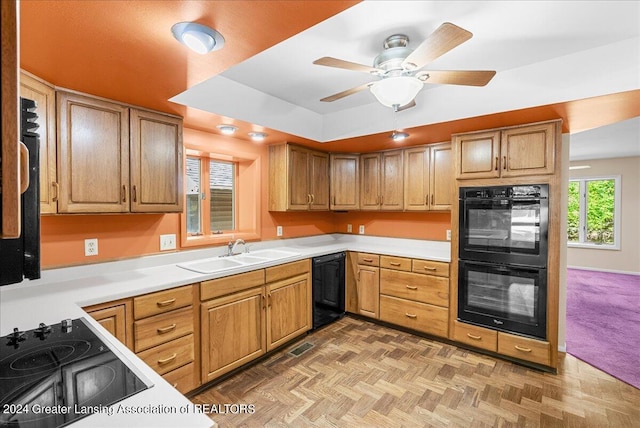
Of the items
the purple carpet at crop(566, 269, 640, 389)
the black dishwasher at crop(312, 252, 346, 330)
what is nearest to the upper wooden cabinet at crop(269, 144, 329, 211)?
the black dishwasher at crop(312, 252, 346, 330)

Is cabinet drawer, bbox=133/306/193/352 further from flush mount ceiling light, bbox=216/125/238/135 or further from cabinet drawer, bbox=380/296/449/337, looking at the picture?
cabinet drawer, bbox=380/296/449/337

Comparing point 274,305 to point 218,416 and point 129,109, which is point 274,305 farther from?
point 129,109

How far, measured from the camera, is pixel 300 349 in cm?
292

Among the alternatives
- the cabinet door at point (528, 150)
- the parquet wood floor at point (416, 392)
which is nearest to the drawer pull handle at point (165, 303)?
the parquet wood floor at point (416, 392)

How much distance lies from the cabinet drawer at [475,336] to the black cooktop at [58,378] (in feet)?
9.46

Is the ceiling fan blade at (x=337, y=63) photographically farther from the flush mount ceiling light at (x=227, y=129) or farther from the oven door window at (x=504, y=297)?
the oven door window at (x=504, y=297)

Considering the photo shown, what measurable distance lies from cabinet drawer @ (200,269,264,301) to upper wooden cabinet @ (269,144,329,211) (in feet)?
3.32

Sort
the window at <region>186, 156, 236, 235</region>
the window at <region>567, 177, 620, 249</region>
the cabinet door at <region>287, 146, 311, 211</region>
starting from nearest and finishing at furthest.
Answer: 1. the window at <region>186, 156, 236, 235</region>
2. the cabinet door at <region>287, 146, 311, 211</region>
3. the window at <region>567, 177, 620, 249</region>

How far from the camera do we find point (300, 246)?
3.80 metres

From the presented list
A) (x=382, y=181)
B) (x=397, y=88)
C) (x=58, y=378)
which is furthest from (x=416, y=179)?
(x=58, y=378)

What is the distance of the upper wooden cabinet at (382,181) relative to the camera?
11.9ft

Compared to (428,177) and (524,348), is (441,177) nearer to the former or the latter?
(428,177)

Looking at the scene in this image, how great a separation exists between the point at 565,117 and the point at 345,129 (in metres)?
1.90

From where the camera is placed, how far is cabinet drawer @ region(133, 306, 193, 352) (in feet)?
6.14
